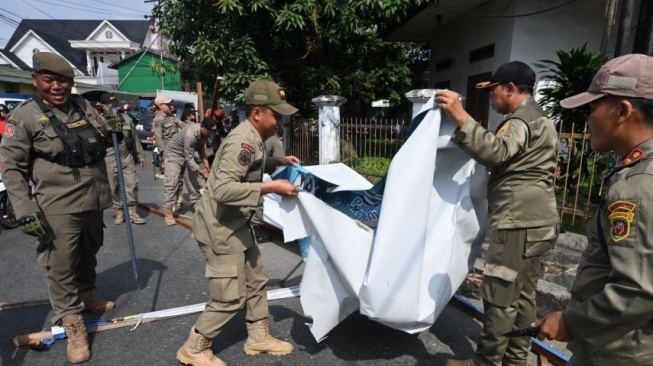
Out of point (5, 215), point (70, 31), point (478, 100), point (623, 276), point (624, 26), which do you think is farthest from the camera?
point (70, 31)

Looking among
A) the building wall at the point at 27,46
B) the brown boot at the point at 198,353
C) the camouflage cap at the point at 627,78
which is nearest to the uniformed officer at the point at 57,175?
the brown boot at the point at 198,353

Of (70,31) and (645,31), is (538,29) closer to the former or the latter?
(645,31)

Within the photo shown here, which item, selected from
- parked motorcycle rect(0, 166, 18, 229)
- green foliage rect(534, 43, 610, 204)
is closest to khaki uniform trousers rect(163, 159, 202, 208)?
parked motorcycle rect(0, 166, 18, 229)

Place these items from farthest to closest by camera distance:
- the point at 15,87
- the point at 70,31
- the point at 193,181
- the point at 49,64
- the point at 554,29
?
1. the point at 70,31
2. the point at 15,87
3. the point at 554,29
4. the point at 193,181
5. the point at 49,64

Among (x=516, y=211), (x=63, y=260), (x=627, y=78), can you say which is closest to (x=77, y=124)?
(x=63, y=260)

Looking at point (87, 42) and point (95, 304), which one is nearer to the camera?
point (95, 304)

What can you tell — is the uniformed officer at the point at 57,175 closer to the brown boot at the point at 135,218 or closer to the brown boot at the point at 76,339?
the brown boot at the point at 76,339

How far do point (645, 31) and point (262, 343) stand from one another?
18.7ft

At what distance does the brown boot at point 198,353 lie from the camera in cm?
244

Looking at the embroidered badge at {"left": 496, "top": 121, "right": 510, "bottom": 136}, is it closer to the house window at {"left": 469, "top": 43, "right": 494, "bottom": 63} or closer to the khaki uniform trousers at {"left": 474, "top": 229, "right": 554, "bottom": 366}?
the khaki uniform trousers at {"left": 474, "top": 229, "right": 554, "bottom": 366}

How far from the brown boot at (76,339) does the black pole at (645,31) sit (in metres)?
6.30

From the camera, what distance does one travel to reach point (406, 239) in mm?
2150

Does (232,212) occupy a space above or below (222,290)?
above

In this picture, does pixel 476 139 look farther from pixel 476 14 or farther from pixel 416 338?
pixel 476 14
